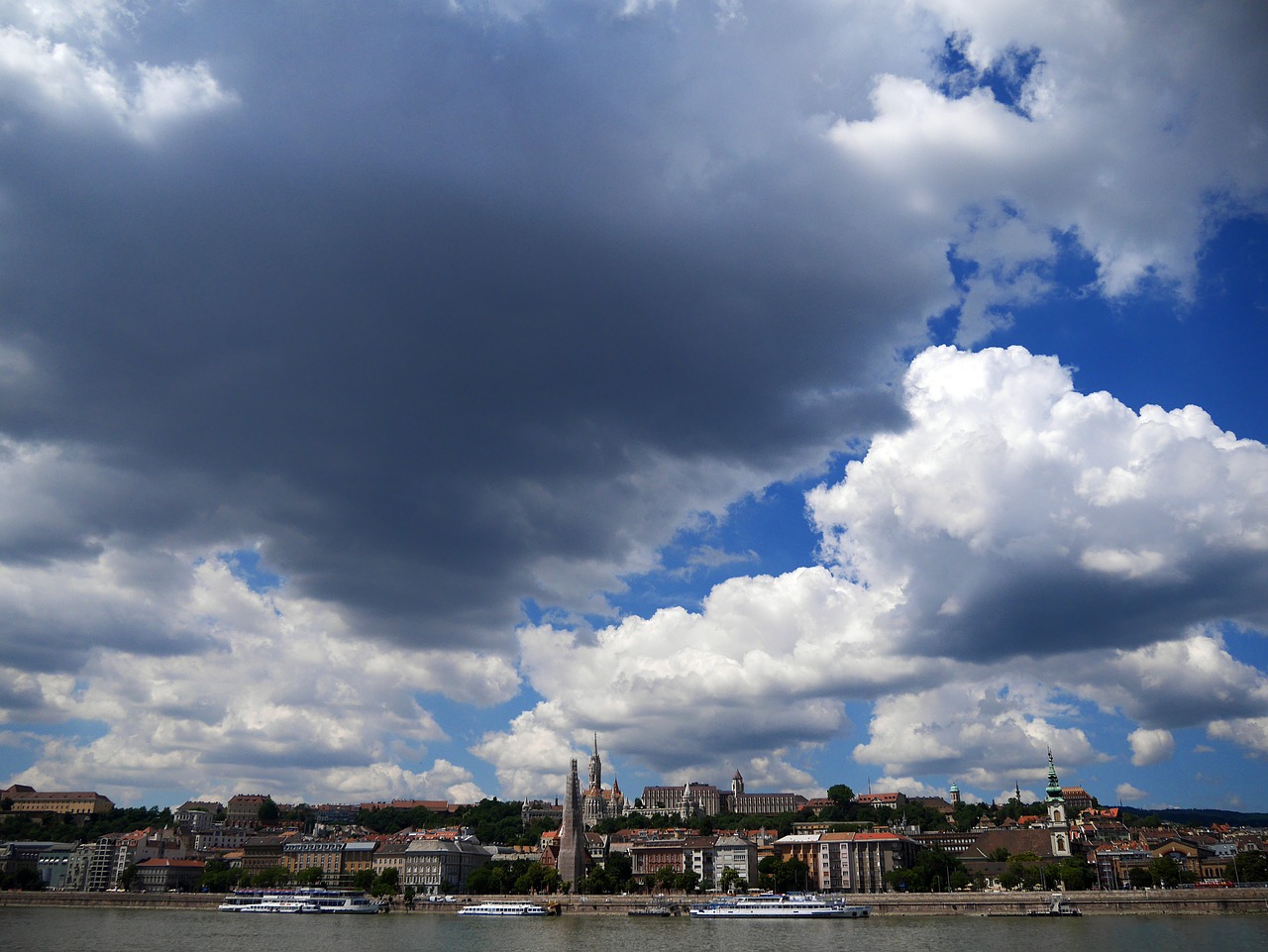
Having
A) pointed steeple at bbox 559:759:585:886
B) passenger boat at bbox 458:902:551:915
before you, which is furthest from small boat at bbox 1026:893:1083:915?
pointed steeple at bbox 559:759:585:886

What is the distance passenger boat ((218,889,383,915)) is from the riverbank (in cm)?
393

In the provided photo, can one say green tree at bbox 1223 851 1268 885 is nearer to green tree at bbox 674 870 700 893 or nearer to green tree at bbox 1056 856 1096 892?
green tree at bbox 1056 856 1096 892

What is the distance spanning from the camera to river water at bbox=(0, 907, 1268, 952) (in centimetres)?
6669

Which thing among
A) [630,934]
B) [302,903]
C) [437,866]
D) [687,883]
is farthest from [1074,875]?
[437,866]

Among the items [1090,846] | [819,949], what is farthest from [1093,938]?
[1090,846]

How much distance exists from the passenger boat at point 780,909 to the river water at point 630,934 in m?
3.62

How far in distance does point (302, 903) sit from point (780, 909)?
56521 millimetres

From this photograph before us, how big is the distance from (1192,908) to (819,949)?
47.0m

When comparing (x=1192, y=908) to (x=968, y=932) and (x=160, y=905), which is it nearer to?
(x=968, y=932)

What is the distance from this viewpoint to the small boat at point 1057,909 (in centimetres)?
9600

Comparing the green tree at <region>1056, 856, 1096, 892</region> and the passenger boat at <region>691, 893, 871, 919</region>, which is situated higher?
the green tree at <region>1056, 856, 1096, 892</region>

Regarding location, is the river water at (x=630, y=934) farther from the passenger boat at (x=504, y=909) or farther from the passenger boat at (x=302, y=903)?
the passenger boat at (x=302, y=903)

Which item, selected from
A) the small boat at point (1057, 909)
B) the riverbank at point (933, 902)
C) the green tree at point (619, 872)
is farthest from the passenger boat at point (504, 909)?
the small boat at point (1057, 909)

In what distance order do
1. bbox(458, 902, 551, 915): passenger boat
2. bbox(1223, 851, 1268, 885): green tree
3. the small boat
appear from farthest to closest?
bbox(1223, 851, 1268, 885): green tree < bbox(458, 902, 551, 915): passenger boat < the small boat
